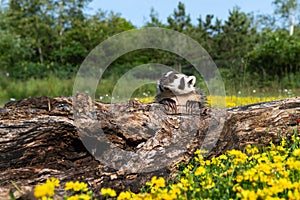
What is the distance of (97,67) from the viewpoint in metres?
18.1

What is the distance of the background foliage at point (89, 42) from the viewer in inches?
643

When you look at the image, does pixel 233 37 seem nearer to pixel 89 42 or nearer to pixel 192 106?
pixel 89 42

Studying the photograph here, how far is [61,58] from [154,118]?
19539mm

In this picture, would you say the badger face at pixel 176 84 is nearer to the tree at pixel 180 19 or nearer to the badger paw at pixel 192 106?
the badger paw at pixel 192 106

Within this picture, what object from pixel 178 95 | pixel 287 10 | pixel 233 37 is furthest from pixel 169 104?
pixel 287 10

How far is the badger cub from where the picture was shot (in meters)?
3.96

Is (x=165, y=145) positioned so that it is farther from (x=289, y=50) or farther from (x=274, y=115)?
(x=289, y=50)

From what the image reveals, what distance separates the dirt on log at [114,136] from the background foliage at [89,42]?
429 inches

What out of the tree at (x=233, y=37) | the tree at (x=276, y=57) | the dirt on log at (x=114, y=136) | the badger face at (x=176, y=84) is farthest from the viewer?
the tree at (x=233, y=37)

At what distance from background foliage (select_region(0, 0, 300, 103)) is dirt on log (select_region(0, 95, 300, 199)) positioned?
429 inches

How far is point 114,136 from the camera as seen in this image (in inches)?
132

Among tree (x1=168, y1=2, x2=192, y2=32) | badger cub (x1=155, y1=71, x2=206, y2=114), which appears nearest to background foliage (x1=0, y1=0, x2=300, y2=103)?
tree (x1=168, y1=2, x2=192, y2=32)

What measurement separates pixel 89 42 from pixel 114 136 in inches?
813

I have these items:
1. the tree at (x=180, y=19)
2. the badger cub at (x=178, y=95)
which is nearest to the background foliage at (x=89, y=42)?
the tree at (x=180, y=19)
